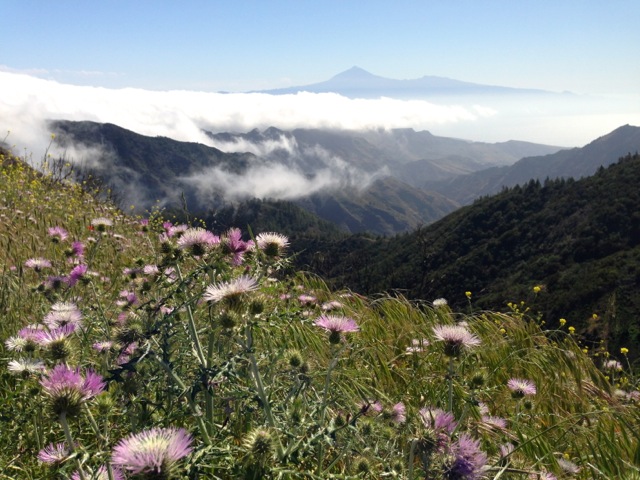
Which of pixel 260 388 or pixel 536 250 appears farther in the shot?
pixel 536 250

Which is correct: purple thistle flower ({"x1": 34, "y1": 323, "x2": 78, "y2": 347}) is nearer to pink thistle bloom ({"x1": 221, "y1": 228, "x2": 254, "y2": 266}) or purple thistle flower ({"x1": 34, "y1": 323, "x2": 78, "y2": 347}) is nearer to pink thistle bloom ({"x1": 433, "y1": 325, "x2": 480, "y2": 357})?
pink thistle bloom ({"x1": 221, "y1": 228, "x2": 254, "y2": 266})

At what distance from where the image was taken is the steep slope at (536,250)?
51.1 metres

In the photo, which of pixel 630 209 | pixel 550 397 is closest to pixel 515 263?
pixel 630 209

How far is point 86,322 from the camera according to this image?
10.6ft

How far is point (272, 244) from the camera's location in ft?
8.57

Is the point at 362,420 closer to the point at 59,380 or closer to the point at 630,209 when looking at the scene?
the point at 59,380

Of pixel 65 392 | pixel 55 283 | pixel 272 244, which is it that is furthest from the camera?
pixel 55 283

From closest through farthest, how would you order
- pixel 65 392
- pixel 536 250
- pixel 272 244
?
pixel 65 392
pixel 272 244
pixel 536 250

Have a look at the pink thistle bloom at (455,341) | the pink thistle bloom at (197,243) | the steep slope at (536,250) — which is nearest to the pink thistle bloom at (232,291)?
the pink thistle bloom at (197,243)

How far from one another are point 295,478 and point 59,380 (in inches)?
43.7

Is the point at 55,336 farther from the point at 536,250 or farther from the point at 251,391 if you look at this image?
the point at 536,250

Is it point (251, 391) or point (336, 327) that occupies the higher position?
point (336, 327)

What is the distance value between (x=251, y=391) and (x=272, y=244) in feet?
2.96

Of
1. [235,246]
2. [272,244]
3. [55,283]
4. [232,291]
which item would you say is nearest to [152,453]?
[232,291]
